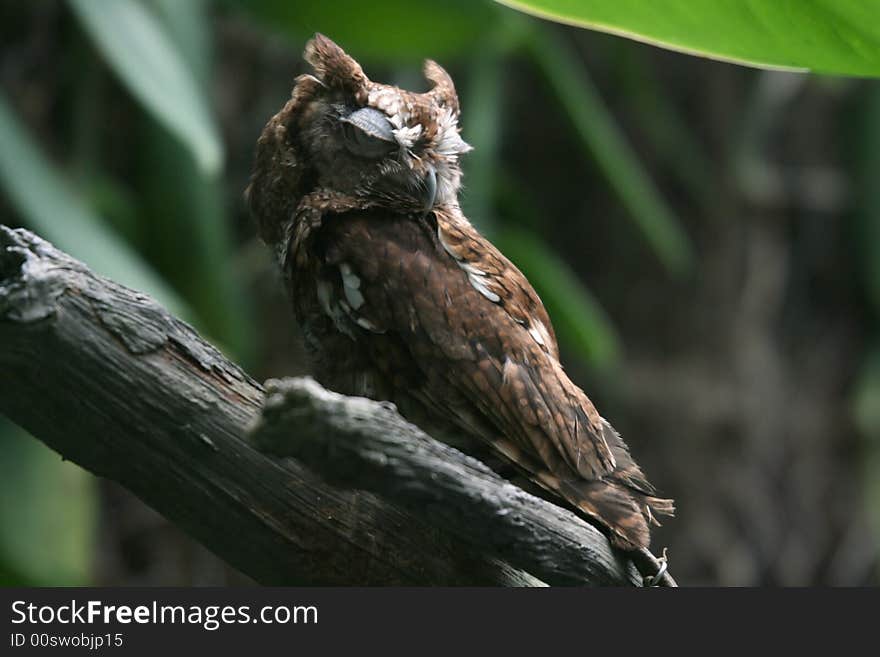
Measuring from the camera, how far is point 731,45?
1.10 meters

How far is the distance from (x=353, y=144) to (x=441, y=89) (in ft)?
0.94

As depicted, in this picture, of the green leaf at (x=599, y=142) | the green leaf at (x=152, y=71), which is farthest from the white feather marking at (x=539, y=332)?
the green leaf at (x=599, y=142)

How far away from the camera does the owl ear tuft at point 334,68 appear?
6.10 feet

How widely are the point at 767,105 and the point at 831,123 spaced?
0.66 meters

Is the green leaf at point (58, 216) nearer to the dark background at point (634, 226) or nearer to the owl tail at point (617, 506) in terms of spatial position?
the dark background at point (634, 226)

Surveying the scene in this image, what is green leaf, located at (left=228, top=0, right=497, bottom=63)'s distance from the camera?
3.21 m

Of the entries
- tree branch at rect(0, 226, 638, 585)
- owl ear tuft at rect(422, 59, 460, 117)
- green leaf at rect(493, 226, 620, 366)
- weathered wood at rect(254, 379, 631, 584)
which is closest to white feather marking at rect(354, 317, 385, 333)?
tree branch at rect(0, 226, 638, 585)

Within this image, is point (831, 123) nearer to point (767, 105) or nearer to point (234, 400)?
point (767, 105)

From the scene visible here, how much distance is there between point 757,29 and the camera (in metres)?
1.11

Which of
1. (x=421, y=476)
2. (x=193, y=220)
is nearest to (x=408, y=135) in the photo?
(x=421, y=476)

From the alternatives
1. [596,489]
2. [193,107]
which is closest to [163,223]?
[193,107]

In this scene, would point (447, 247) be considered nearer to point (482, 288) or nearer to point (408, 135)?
point (482, 288)

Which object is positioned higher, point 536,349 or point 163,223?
point 163,223

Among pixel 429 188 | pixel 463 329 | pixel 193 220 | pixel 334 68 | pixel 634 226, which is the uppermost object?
pixel 634 226
